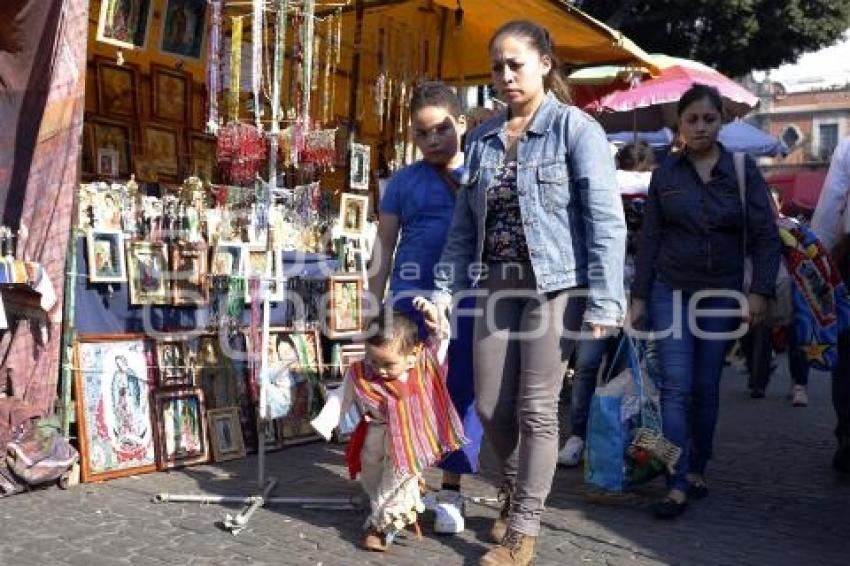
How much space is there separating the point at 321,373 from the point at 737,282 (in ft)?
8.26

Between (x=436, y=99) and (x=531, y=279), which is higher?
(x=436, y=99)

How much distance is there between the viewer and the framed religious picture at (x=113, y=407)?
4277 millimetres

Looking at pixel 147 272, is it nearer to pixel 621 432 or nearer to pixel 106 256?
pixel 106 256

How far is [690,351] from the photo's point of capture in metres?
3.93

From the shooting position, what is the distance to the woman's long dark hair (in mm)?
3176

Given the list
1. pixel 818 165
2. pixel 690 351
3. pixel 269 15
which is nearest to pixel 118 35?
pixel 269 15

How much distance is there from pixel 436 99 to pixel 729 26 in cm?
A: 1719

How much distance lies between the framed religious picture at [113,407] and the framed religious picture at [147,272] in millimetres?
216

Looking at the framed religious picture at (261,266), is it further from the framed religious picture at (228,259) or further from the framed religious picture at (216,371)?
the framed religious picture at (216,371)

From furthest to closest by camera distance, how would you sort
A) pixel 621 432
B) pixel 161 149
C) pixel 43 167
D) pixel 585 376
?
1. pixel 161 149
2. pixel 585 376
3. pixel 43 167
4. pixel 621 432

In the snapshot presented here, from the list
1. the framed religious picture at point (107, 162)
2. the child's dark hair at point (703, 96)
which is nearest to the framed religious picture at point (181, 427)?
the framed religious picture at point (107, 162)

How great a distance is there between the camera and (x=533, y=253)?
10.2 feet

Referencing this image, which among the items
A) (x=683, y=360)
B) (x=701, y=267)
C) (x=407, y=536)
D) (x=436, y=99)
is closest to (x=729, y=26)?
(x=701, y=267)

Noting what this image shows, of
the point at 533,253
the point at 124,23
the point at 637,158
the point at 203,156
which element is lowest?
the point at 533,253
